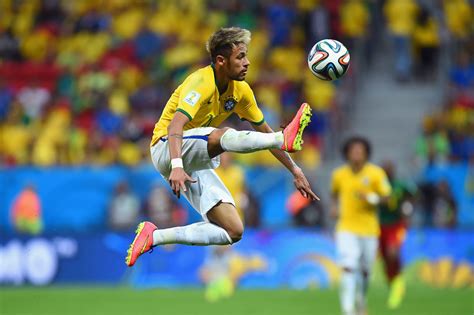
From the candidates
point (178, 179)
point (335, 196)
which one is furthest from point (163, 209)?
point (178, 179)

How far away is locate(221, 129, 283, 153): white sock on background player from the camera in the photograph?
8.77 meters

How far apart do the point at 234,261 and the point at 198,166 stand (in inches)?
369

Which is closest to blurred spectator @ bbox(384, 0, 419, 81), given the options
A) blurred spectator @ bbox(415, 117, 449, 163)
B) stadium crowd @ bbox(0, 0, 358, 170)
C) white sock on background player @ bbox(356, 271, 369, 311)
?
stadium crowd @ bbox(0, 0, 358, 170)

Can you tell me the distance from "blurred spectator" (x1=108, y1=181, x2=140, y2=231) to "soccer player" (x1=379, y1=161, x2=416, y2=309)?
5814 millimetres

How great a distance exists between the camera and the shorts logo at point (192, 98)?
8.95m

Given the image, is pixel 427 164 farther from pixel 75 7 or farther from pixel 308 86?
pixel 75 7

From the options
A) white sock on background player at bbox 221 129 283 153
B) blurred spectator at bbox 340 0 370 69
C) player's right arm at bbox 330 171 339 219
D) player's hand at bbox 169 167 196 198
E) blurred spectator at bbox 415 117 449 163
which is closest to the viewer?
player's hand at bbox 169 167 196 198

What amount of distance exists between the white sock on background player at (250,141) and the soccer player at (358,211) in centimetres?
431

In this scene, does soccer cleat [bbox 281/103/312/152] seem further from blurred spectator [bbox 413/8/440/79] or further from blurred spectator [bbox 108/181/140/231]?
blurred spectator [bbox 413/8/440/79]

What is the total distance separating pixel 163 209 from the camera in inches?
752


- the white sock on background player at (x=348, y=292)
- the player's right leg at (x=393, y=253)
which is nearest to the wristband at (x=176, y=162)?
the white sock on background player at (x=348, y=292)

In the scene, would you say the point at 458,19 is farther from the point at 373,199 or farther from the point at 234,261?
the point at 373,199

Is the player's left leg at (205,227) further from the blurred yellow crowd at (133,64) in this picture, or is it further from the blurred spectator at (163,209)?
the blurred yellow crowd at (133,64)

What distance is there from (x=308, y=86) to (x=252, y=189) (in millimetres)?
3342
